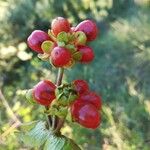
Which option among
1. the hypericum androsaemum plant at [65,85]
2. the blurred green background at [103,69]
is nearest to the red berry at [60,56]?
Result: the hypericum androsaemum plant at [65,85]

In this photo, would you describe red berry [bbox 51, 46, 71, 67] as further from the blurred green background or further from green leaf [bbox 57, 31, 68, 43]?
the blurred green background

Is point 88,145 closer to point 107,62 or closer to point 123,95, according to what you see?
point 123,95

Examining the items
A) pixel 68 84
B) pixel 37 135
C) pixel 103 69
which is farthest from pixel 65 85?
pixel 103 69

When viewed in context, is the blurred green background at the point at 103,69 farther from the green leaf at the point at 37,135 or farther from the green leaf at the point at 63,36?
the green leaf at the point at 63,36

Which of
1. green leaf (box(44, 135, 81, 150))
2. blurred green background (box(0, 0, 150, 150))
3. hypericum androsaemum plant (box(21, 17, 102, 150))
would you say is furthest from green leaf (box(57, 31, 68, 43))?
blurred green background (box(0, 0, 150, 150))

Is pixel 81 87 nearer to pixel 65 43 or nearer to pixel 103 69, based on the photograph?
pixel 65 43
